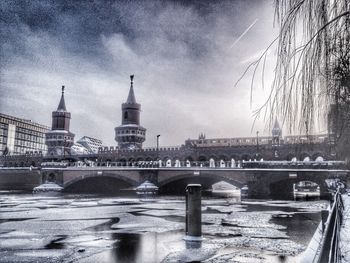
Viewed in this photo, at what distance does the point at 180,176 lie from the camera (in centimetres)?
Result: 3434

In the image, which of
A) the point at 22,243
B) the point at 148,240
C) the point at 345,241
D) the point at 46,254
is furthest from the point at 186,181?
the point at 345,241

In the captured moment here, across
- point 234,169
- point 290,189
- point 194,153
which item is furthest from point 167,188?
point 290,189

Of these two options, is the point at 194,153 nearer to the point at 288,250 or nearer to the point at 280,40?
the point at 288,250

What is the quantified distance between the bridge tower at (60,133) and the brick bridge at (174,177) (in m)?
11.0

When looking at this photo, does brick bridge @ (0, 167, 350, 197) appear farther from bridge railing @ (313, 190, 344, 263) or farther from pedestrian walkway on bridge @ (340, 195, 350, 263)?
bridge railing @ (313, 190, 344, 263)

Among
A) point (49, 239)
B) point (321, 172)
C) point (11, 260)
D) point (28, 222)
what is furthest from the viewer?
point (321, 172)

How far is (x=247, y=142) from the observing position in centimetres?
4325

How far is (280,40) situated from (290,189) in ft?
119

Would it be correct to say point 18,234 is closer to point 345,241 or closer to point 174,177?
point 345,241

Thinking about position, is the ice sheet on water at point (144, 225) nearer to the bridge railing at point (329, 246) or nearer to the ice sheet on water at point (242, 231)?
the ice sheet on water at point (242, 231)

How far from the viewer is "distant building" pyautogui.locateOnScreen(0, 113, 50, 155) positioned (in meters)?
75.6

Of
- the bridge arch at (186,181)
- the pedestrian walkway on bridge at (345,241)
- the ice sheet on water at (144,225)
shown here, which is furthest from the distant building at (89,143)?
the pedestrian walkway on bridge at (345,241)

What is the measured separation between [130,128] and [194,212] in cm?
5047

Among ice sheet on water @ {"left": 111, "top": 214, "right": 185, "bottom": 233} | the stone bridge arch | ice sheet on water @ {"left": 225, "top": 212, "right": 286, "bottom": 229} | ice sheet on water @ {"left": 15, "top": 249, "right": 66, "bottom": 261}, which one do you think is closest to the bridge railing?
ice sheet on water @ {"left": 15, "top": 249, "right": 66, "bottom": 261}
